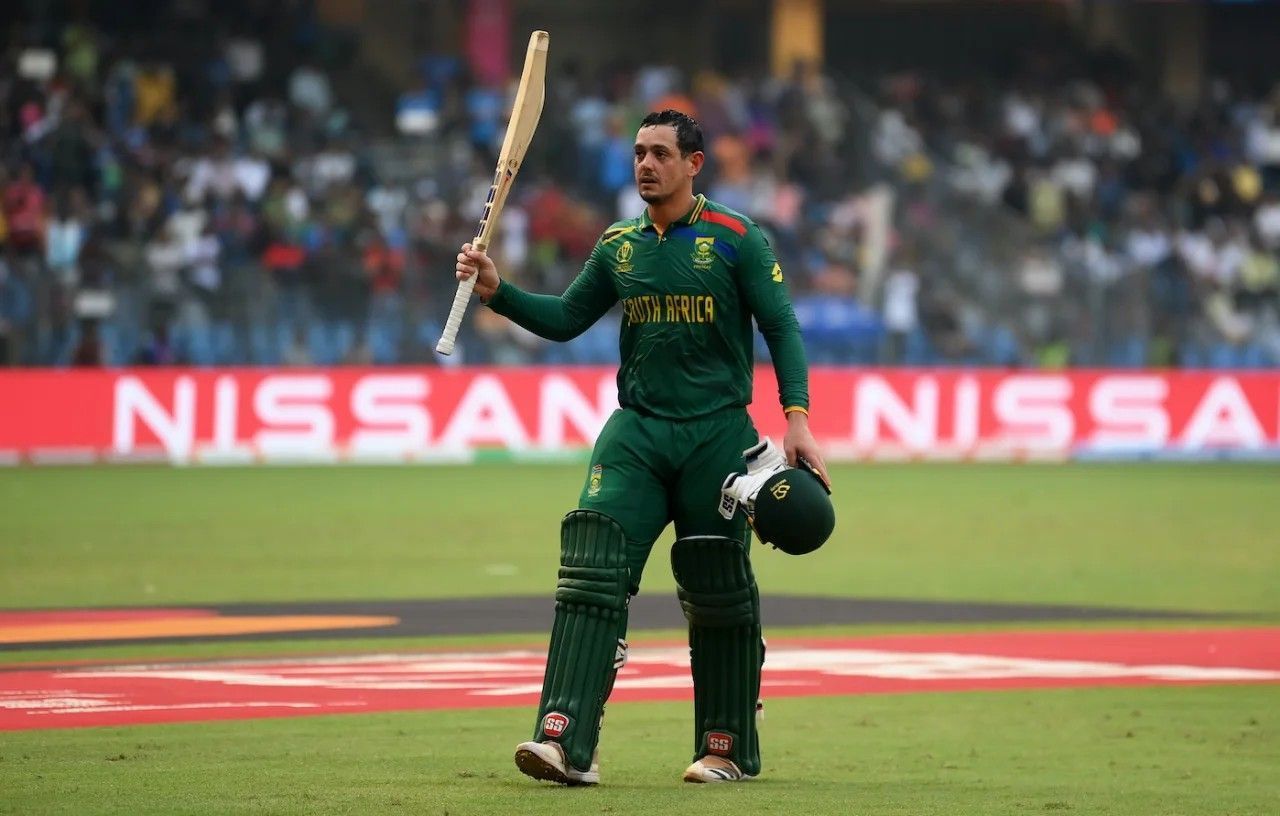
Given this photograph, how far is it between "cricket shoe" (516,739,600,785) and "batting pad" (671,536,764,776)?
0.61m

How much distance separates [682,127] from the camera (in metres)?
7.98

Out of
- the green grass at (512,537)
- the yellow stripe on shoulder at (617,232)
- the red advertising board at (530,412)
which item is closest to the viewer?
the yellow stripe on shoulder at (617,232)

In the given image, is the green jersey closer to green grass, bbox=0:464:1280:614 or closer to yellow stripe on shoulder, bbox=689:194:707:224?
yellow stripe on shoulder, bbox=689:194:707:224

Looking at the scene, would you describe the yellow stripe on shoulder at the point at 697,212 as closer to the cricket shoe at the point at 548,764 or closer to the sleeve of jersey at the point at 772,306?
the sleeve of jersey at the point at 772,306

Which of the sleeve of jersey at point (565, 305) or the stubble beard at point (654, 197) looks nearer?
the stubble beard at point (654, 197)

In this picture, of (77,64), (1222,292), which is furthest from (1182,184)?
(77,64)

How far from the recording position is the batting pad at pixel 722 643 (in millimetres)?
7922

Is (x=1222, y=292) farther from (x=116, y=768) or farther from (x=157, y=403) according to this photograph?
(x=116, y=768)

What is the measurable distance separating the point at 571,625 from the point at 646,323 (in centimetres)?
112

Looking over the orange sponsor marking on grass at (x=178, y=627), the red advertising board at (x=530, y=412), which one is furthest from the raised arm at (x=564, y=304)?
the red advertising board at (x=530, y=412)

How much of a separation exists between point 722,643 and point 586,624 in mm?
586

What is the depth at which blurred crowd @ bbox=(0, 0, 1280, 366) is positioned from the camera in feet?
89.2

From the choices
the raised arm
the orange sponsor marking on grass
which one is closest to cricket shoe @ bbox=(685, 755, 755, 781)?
the raised arm

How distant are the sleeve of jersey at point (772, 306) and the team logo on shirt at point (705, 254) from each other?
3.9 inches
